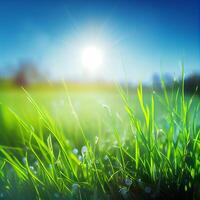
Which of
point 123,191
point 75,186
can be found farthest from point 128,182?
point 75,186

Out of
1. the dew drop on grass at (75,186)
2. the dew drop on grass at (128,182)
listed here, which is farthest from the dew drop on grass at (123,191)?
the dew drop on grass at (75,186)

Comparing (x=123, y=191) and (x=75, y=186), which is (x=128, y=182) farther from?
(x=75, y=186)

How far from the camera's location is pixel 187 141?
1.34 meters

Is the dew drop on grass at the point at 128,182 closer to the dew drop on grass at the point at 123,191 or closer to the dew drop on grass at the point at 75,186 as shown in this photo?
the dew drop on grass at the point at 123,191

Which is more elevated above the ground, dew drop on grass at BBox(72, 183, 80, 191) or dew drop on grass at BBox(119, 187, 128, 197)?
dew drop on grass at BBox(72, 183, 80, 191)

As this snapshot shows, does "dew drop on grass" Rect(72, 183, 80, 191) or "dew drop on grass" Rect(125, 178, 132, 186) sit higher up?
"dew drop on grass" Rect(72, 183, 80, 191)

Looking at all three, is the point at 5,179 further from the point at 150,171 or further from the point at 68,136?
the point at 68,136

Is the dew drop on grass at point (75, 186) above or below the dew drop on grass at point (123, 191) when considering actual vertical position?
above

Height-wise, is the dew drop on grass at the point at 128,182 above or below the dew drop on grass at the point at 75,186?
below

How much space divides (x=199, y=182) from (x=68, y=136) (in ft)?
4.54

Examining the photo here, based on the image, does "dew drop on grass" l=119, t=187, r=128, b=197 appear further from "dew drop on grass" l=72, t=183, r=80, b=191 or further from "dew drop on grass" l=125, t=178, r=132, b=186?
"dew drop on grass" l=72, t=183, r=80, b=191

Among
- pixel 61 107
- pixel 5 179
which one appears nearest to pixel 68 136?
pixel 61 107

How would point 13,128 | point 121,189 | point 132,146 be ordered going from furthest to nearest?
point 13,128
point 132,146
point 121,189

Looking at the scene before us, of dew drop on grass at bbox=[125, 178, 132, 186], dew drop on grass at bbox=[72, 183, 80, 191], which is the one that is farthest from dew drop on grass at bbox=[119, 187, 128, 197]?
dew drop on grass at bbox=[72, 183, 80, 191]
